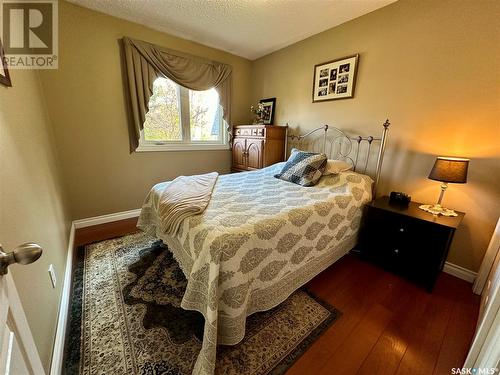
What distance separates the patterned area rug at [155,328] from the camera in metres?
1.18

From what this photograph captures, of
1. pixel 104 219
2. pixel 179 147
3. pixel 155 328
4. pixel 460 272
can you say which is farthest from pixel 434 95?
pixel 104 219

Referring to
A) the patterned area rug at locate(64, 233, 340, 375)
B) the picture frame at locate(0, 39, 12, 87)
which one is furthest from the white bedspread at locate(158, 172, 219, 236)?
the picture frame at locate(0, 39, 12, 87)

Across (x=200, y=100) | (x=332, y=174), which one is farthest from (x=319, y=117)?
(x=200, y=100)

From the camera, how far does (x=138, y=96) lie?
106 inches

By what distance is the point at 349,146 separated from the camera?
8.70 feet

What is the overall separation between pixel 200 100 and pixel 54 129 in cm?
190

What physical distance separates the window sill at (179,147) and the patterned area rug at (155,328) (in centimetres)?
163

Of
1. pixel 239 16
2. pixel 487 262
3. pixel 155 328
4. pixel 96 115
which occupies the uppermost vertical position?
pixel 239 16

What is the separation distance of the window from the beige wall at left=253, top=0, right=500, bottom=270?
191 cm

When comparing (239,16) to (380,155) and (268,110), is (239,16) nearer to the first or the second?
(268,110)

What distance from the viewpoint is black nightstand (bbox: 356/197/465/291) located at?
5.56 ft

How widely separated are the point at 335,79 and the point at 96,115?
298 centimetres

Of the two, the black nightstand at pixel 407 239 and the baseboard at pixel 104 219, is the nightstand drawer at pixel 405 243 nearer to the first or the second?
the black nightstand at pixel 407 239

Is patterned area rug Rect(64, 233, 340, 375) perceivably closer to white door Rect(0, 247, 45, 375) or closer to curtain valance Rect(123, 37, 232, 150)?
white door Rect(0, 247, 45, 375)
